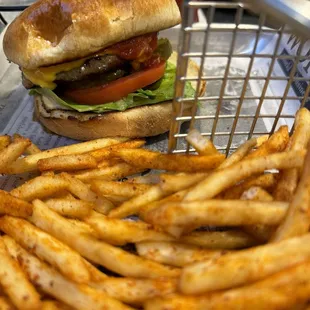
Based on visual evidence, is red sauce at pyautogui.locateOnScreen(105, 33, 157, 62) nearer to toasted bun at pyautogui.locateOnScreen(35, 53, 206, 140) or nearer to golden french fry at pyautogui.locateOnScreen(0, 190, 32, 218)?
toasted bun at pyautogui.locateOnScreen(35, 53, 206, 140)

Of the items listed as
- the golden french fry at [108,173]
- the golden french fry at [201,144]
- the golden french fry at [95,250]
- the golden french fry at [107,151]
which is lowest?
the golden french fry at [108,173]

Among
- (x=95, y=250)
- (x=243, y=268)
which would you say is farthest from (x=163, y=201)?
(x=243, y=268)

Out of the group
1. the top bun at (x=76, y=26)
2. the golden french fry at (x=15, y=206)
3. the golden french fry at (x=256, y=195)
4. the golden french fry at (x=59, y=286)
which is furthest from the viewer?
the top bun at (x=76, y=26)

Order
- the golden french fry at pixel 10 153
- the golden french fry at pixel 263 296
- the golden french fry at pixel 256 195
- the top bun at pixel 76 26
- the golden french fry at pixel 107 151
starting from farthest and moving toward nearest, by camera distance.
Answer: the top bun at pixel 76 26 → the golden french fry at pixel 107 151 → the golden french fry at pixel 10 153 → the golden french fry at pixel 256 195 → the golden french fry at pixel 263 296

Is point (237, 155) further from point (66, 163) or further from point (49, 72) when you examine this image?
point (49, 72)

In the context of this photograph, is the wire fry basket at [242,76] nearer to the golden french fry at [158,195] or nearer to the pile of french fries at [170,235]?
the pile of french fries at [170,235]

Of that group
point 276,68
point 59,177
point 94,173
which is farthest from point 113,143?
point 276,68

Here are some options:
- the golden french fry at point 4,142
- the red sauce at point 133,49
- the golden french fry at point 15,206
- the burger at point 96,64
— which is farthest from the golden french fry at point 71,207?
the red sauce at point 133,49
